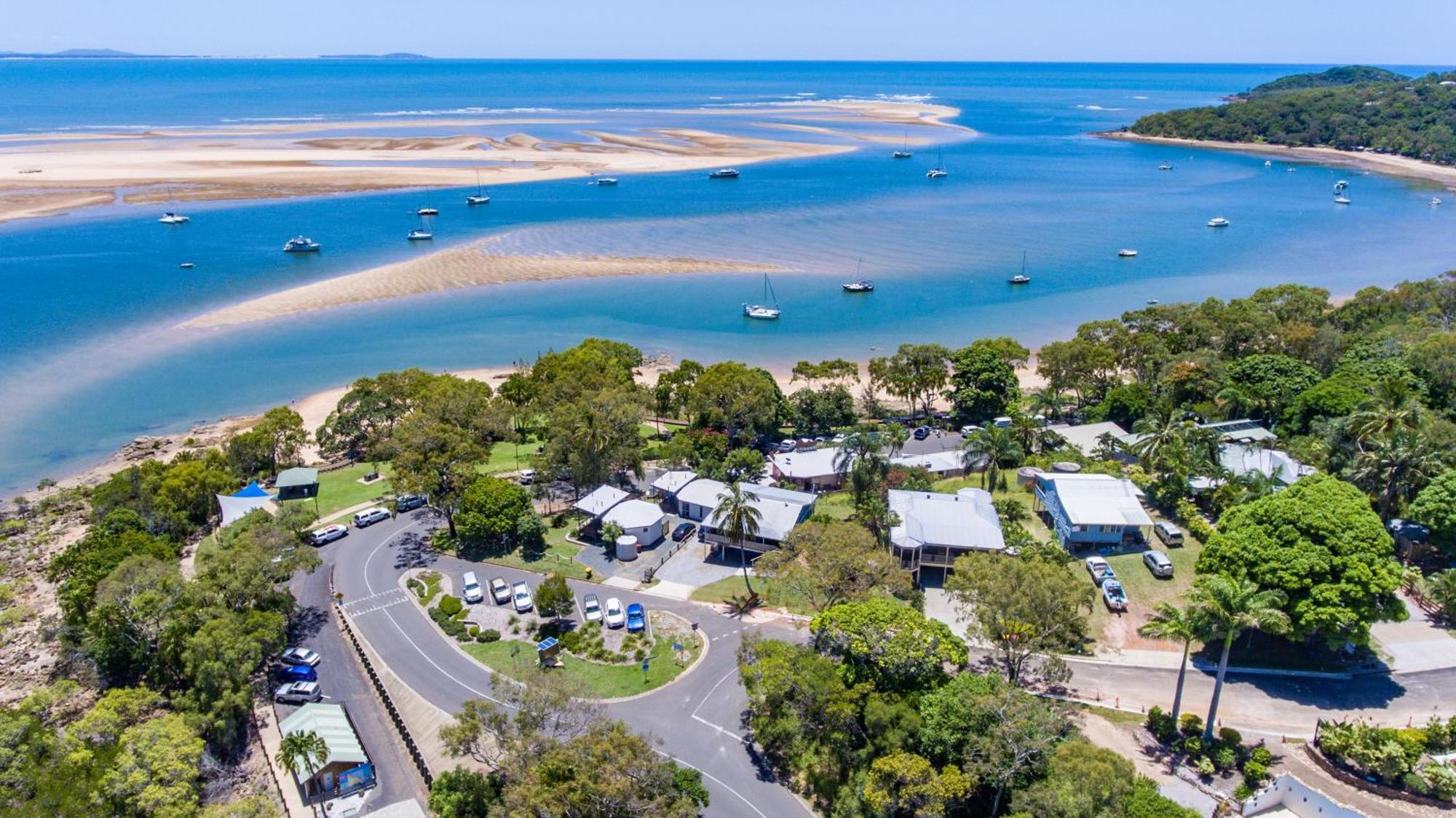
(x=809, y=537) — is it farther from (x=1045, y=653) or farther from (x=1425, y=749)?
(x=1425, y=749)

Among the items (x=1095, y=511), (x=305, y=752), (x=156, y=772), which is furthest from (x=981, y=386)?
(x=156, y=772)

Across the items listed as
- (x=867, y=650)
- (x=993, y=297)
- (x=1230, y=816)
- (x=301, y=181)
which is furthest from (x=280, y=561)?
(x=301, y=181)

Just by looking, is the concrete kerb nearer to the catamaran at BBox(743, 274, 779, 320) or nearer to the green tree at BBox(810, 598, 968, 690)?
the green tree at BBox(810, 598, 968, 690)

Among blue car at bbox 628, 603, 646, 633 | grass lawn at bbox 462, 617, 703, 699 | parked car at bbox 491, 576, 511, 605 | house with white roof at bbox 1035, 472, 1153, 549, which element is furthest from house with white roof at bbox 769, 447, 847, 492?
parked car at bbox 491, 576, 511, 605

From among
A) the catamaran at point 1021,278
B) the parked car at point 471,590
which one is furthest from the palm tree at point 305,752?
the catamaran at point 1021,278

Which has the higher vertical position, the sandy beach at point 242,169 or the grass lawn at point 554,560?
the sandy beach at point 242,169

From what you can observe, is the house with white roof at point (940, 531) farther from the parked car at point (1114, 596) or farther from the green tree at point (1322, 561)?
the green tree at point (1322, 561)

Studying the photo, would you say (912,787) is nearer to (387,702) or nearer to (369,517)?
(387,702)
